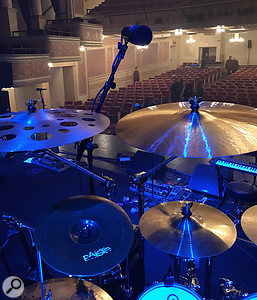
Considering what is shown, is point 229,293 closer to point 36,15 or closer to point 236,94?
point 236,94

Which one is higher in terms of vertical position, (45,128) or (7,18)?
(7,18)

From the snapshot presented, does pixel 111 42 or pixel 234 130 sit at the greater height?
pixel 111 42

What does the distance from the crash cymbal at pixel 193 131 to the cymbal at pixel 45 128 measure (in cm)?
33

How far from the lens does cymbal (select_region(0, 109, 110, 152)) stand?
2.20 m

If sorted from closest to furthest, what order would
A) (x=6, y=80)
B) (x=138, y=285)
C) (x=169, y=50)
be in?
(x=138, y=285) → (x=6, y=80) → (x=169, y=50)

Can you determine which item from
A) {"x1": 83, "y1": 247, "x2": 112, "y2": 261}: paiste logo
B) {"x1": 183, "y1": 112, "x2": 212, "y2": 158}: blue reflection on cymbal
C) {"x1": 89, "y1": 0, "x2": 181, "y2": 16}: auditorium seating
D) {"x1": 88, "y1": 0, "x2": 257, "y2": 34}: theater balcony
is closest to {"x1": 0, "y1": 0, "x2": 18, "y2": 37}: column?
{"x1": 88, "y1": 0, "x2": 257, "y2": 34}: theater balcony

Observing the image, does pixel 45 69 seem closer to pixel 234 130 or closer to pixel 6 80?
pixel 6 80

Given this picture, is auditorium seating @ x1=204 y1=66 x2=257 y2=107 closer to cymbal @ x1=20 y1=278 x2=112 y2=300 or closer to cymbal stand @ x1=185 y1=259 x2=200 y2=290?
cymbal stand @ x1=185 y1=259 x2=200 y2=290

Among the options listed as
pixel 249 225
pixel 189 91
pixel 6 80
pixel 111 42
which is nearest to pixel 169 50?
pixel 111 42

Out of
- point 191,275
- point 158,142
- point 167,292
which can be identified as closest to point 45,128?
point 158,142

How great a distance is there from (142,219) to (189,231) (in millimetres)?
387

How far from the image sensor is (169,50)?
27859 millimetres

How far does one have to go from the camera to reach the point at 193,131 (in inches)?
83.3

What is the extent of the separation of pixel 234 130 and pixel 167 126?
49 cm
